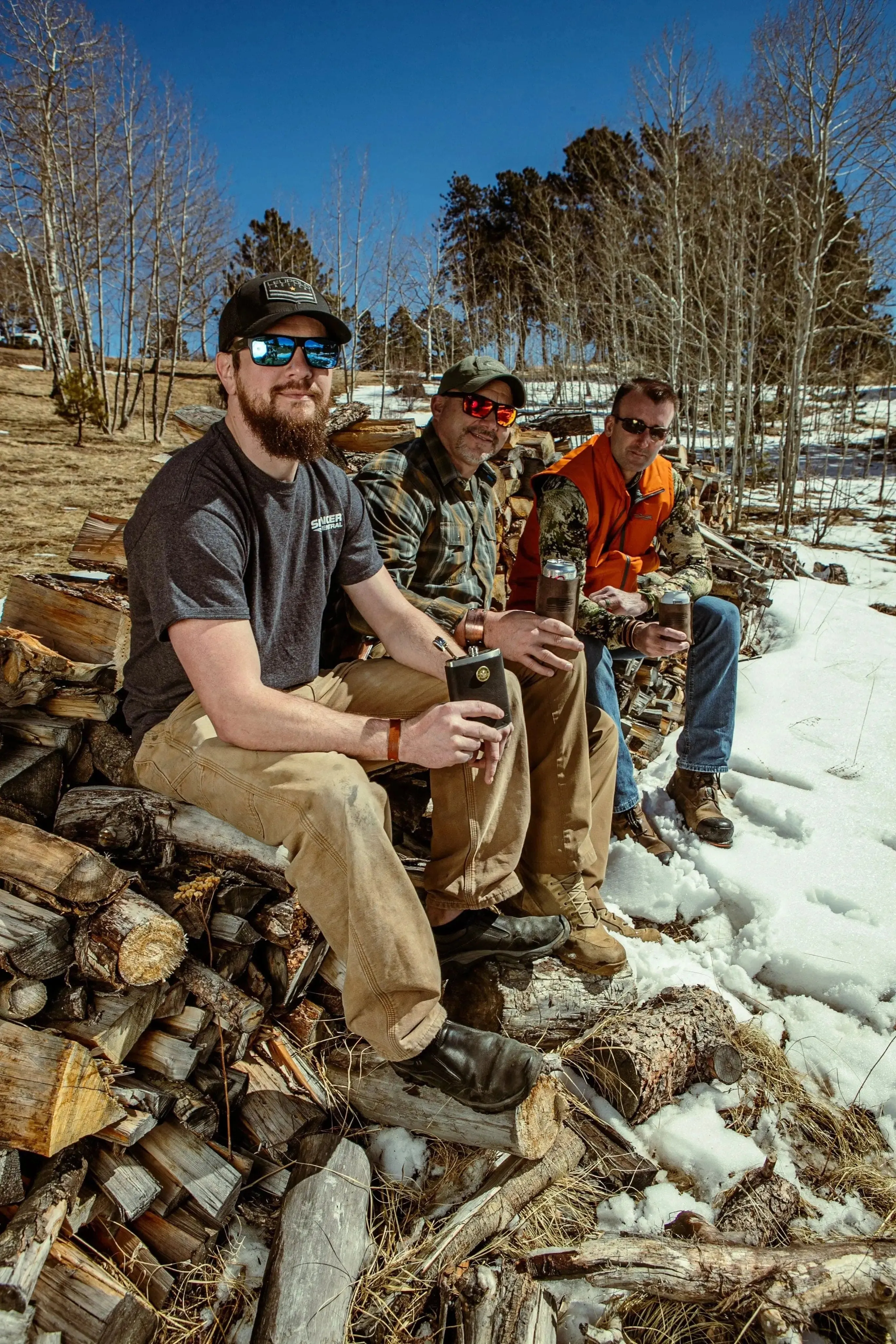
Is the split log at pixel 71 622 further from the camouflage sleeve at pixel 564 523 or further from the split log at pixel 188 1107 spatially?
the camouflage sleeve at pixel 564 523

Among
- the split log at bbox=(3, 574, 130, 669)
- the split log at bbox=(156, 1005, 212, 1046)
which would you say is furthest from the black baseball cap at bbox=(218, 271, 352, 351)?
the split log at bbox=(156, 1005, 212, 1046)

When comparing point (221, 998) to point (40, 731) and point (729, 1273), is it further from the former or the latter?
point (729, 1273)

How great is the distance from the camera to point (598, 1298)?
1.74 meters

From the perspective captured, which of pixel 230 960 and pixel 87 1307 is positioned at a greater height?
pixel 230 960

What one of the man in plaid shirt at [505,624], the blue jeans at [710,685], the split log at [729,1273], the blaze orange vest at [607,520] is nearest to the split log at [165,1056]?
the split log at [729,1273]

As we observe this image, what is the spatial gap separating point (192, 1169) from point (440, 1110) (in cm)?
64

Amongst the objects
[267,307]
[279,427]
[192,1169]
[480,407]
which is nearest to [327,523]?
[279,427]

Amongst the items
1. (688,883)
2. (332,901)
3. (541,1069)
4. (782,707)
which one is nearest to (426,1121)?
(541,1069)

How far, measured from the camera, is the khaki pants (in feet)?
5.98

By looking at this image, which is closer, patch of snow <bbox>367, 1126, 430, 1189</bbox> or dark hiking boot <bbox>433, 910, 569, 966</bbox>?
patch of snow <bbox>367, 1126, 430, 1189</bbox>

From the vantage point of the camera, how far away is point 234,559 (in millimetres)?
2053

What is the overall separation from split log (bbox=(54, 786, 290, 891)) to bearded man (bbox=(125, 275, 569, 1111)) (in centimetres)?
9

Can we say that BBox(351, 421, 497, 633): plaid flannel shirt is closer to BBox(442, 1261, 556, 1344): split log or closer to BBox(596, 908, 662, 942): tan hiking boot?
BBox(596, 908, 662, 942): tan hiking boot

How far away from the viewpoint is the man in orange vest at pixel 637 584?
318 cm
